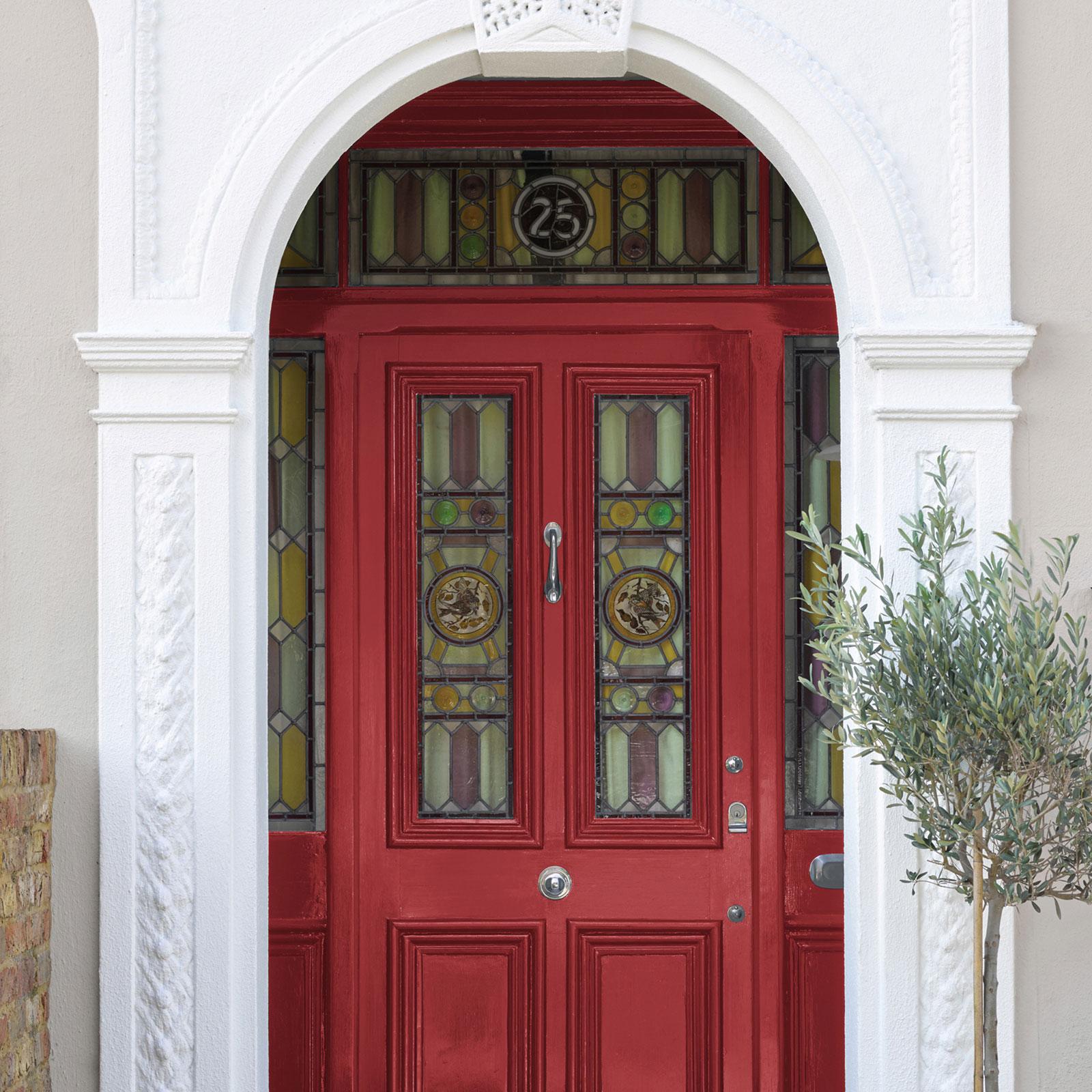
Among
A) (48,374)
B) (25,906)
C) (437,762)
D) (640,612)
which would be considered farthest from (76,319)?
(640,612)

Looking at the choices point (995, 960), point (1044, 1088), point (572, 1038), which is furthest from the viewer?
point (572, 1038)

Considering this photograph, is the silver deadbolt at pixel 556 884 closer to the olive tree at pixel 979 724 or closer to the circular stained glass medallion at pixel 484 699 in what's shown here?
the circular stained glass medallion at pixel 484 699

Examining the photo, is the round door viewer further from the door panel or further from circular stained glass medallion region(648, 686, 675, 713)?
circular stained glass medallion region(648, 686, 675, 713)

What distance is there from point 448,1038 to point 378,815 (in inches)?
26.9

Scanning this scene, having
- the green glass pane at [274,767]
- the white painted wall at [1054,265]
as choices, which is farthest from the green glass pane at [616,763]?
the white painted wall at [1054,265]

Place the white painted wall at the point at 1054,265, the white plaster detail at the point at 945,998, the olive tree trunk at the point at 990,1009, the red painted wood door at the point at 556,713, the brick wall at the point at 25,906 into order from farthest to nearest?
the red painted wood door at the point at 556,713 < the white painted wall at the point at 1054,265 < the white plaster detail at the point at 945,998 < the brick wall at the point at 25,906 < the olive tree trunk at the point at 990,1009

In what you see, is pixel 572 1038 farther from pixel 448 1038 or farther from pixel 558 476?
pixel 558 476

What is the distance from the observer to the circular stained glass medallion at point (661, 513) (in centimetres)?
386

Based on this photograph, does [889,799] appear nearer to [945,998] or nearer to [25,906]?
[945,998]

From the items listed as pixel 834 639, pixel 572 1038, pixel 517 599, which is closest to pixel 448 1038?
pixel 572 1038

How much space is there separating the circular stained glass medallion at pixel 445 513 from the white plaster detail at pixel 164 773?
3.46 ft

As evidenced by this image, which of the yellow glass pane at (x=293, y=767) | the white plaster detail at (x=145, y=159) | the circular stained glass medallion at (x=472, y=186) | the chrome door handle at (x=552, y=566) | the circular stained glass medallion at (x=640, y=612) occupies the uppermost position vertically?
the circular stained glass medallion at (x=472, y=186)

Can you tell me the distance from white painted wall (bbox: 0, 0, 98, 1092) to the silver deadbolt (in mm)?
1442

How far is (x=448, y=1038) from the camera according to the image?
3.75m
